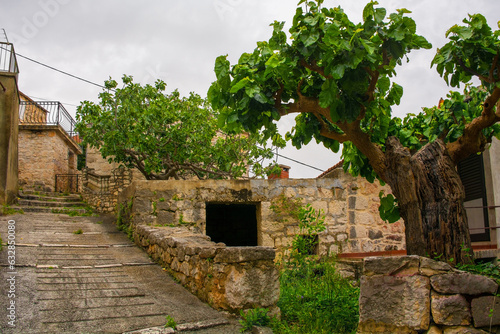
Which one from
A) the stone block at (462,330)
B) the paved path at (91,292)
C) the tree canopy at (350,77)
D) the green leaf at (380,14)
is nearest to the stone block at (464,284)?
the stone block at (462,330)

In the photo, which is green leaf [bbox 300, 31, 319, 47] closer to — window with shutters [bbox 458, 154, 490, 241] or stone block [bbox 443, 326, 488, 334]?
stone block [bbox 443, 326, 488, 334]

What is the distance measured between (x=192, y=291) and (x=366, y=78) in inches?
120

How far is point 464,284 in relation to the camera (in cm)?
358

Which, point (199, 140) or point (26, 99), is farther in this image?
point (26, 99)

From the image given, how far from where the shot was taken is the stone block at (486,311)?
3.55 metres

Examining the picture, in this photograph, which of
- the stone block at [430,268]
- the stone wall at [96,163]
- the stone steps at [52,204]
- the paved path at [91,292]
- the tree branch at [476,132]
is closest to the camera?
the stone block at [430,268]

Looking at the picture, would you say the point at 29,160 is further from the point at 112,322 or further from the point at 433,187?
the point at 433,187

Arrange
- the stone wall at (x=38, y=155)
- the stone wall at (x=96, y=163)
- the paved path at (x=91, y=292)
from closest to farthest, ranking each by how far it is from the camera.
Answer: the paved path at (x=91, y=292)
the stone wall at (x=38, y=155)
the stone wall at (x=96, y=163)

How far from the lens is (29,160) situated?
59.7 feet

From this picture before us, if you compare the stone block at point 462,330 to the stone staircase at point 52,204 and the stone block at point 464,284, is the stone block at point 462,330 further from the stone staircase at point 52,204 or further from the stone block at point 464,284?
the stone staircase at point 52,204

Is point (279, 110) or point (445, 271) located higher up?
point (279, 110)

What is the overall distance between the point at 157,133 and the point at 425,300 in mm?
9229

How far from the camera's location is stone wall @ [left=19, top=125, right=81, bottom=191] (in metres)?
18.1

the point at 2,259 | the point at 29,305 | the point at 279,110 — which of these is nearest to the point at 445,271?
the point at 279,110
